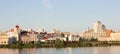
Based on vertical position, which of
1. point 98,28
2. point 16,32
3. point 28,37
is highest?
point 98,28

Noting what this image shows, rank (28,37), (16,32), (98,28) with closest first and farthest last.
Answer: (16,32) < (28,37) < (98,28)

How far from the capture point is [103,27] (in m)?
94.8

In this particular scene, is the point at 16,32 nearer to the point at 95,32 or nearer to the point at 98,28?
the point at 95,32

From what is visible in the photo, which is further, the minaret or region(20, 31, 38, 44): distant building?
region(20, 31, 38, 44): distant building

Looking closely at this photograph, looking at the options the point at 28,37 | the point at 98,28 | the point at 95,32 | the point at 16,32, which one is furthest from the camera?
the point at 98,28

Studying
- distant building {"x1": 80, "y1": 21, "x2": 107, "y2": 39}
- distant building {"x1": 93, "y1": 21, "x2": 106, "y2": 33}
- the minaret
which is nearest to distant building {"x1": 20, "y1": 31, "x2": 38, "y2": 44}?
the minaret

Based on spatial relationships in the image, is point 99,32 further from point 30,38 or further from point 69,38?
point 30,38

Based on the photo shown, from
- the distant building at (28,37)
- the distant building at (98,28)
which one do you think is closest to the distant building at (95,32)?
the distant building at (98,28)

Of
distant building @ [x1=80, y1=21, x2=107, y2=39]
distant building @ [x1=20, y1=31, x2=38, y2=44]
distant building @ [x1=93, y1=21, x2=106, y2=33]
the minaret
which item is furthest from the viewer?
distant building @ [x1=93, y1=21, x2=106, y2=33]

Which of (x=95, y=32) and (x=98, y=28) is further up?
(x=98, y=28)

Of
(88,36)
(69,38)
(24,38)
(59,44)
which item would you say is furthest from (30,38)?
(59,44)

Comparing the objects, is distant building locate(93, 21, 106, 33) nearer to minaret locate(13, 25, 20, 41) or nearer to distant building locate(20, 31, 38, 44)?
distant building locate(20, 31, 38, 44)

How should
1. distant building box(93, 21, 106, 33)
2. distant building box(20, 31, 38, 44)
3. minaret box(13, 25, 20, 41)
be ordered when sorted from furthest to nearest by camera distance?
distant building box(93, 21, 106, 33) → distant building box(20, 31, 38, 44) → minaret box(13, 25, 20, 41)

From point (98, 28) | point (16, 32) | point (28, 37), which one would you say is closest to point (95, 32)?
point (98, 28)
